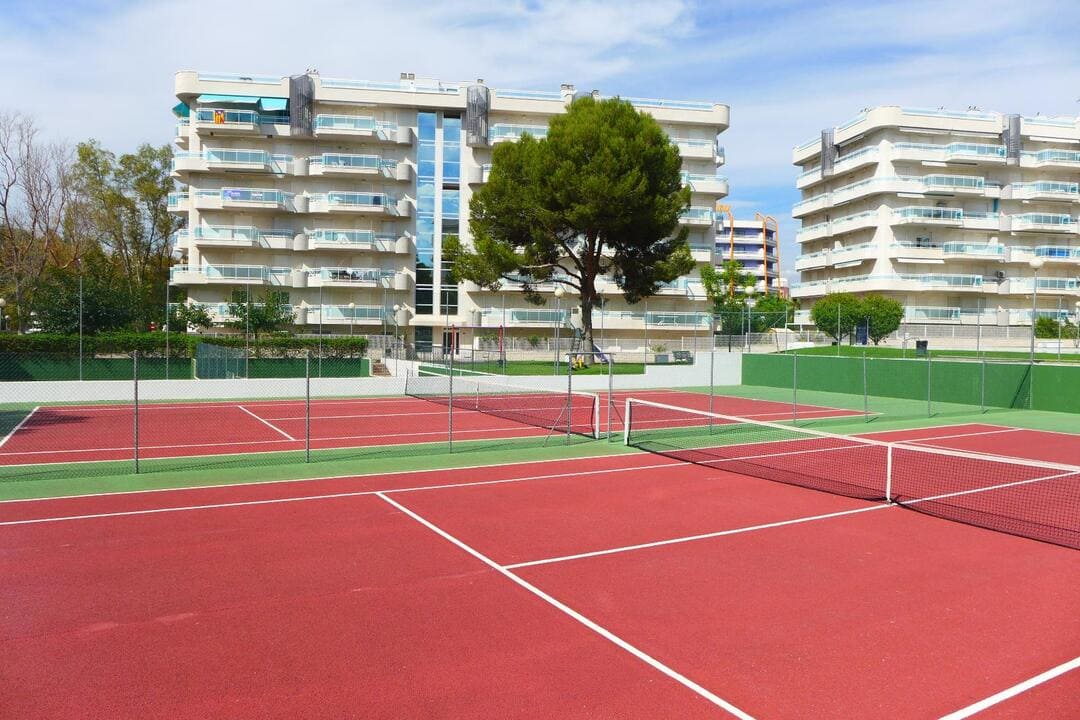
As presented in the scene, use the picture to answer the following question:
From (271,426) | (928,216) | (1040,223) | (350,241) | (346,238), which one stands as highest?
(928,216)

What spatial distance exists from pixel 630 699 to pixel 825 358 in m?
32.1

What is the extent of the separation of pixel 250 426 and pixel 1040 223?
6698 centimetres

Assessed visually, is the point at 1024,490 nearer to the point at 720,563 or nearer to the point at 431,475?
the point at 720,563

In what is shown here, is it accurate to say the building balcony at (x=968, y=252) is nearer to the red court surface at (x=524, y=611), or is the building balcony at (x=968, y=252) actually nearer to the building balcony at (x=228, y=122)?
the building balcony at (x=228, y=122)

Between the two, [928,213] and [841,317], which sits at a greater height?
Result: [928,213]

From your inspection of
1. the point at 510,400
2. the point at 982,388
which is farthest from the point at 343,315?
the point at 982,388

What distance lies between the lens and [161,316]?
54062 mm

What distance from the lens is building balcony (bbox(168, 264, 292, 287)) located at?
5622 centimetres

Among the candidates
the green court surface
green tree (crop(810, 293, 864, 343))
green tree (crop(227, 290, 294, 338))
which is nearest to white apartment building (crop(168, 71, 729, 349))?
green tree (crop(227, 290, 294, 338))

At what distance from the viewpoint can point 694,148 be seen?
207 ft

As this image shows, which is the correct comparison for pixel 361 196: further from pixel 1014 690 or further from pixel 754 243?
pixel 754 243

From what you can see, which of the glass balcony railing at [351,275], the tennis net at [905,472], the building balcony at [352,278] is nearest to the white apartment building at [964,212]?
the building balcony at [352,278]

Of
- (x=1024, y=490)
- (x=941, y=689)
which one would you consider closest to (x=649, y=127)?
(x=1024, y=490)

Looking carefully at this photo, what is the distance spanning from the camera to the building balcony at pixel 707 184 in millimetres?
62872
